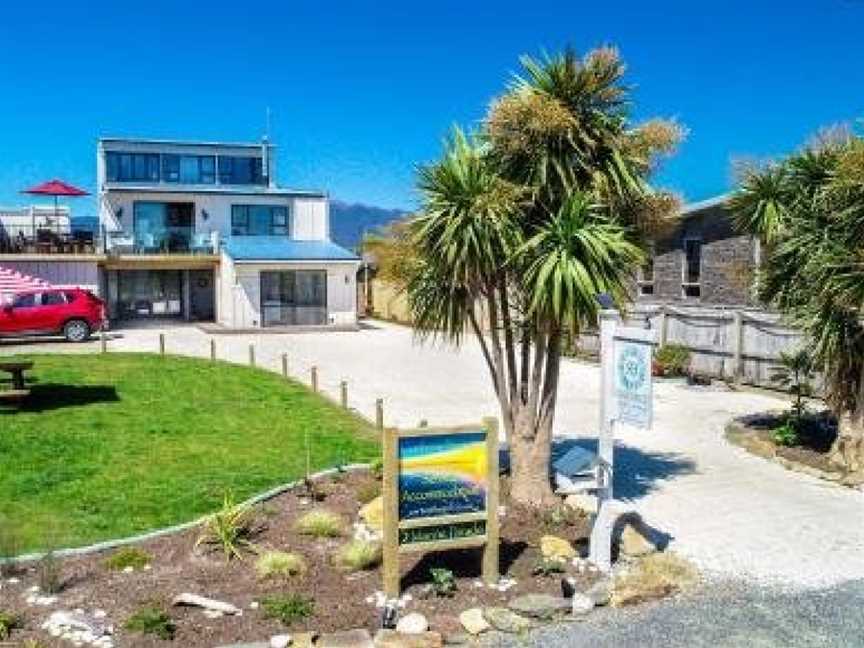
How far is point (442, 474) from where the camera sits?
28.6 feet

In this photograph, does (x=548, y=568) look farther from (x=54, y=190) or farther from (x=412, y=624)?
(x=54, y=190)

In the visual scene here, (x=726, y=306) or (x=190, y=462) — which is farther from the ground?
(x=726, y=306)

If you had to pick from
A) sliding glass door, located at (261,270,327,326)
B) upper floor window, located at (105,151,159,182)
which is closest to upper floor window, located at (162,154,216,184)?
upper floor window, located at (105,151,159,182)

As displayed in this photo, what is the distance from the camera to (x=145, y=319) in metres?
40.6

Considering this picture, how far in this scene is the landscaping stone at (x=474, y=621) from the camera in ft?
25.1

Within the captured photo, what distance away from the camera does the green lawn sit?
10539mm

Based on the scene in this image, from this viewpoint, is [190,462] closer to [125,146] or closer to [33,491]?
[33,491]

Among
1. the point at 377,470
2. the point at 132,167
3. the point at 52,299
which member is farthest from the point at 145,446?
the point at 132,167

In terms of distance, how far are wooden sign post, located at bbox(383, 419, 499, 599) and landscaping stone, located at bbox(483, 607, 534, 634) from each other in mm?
767

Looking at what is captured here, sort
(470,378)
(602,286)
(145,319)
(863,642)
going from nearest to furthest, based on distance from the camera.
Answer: (863,642)
(602,286)
(470,378)
(145,319)

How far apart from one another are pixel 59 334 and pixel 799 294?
79.8 feet

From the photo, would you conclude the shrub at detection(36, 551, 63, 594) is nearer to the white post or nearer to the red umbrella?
the white post

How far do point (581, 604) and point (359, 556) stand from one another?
2.20m

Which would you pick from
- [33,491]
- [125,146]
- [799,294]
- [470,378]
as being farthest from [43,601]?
[125,146]
